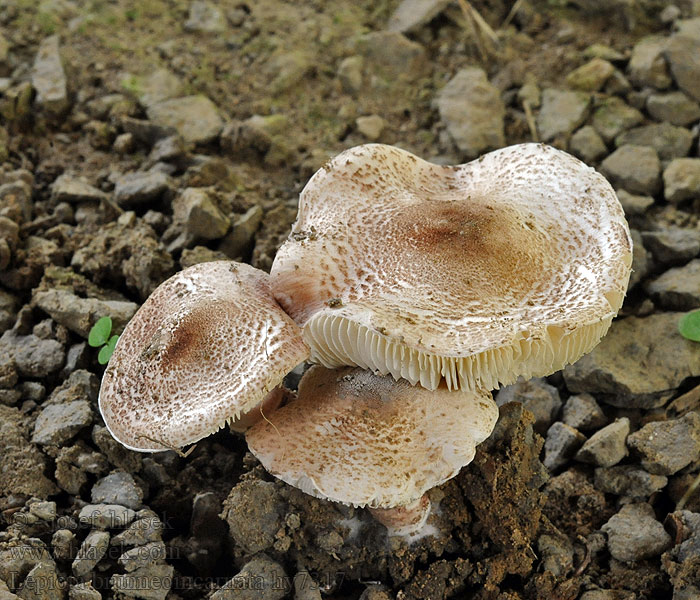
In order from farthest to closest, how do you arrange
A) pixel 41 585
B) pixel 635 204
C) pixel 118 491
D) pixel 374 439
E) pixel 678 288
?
pixel 635 204 < pixel 678 288 < pixel 118 491 < pixel 374 439 < pixel 41 585

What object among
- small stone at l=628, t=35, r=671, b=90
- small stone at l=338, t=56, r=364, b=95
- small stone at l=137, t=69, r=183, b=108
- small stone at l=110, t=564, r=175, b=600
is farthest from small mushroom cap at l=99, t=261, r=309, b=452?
small stone at l=628, t=35, r=671, b=90

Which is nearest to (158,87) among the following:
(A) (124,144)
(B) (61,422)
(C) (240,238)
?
(A) (124,144)

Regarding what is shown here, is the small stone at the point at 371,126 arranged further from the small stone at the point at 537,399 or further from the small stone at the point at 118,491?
the small stone at the point at 118,491

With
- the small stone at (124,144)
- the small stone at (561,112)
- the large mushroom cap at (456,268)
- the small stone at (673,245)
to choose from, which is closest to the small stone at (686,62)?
the small stone at (561,112)

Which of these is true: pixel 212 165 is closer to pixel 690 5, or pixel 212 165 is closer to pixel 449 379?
pixel 449 379

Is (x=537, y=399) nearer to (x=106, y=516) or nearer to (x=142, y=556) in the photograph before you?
(x=142, y=556)

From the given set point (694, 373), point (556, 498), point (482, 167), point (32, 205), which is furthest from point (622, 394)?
point (32, 205)
